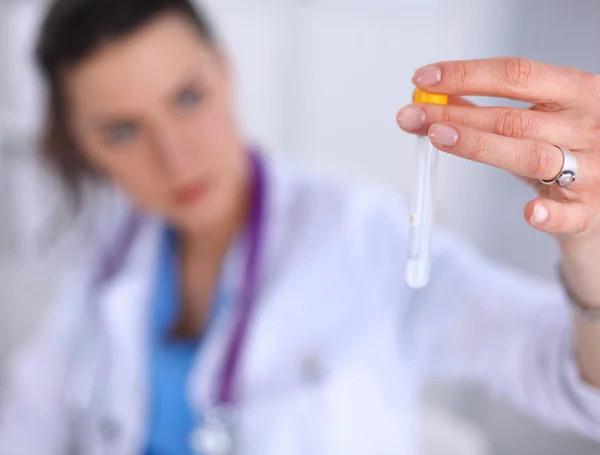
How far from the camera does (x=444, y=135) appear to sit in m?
0.30

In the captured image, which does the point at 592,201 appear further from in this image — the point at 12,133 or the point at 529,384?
the point at 12,133

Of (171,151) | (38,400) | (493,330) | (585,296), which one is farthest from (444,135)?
(38,400)

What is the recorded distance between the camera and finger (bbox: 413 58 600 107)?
1.01 feet

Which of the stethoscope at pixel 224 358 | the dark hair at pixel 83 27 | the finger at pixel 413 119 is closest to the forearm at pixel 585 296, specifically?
the finger at pixel 413 119

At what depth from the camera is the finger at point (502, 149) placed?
0.30 metres

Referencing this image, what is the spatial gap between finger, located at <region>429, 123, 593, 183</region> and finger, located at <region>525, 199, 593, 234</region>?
0.06 ft

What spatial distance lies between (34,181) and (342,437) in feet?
3.04

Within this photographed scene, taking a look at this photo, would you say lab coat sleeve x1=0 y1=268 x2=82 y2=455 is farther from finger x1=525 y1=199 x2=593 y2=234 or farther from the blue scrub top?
finger x1=525 y1=199 x2=593 y2=234

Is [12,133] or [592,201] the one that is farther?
[12,133]

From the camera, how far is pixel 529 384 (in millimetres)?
515

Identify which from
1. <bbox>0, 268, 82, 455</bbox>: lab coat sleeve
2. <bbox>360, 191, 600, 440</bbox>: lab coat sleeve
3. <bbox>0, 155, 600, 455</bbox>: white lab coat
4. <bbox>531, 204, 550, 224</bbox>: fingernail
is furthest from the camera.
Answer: <bbox>0, 268, 82, 455</bbox>: lab coat sleeve

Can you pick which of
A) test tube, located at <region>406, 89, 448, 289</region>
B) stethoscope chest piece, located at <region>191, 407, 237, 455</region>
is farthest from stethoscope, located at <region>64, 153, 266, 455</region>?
test tube, located at <region>406, 89, 448, 289</region>

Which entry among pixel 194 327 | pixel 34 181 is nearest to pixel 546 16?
pixel 194 327

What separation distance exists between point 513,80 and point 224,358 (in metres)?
0.54
